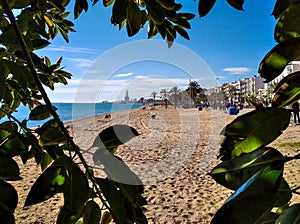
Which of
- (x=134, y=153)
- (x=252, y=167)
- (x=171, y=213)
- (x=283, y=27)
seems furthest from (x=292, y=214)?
(x=134, y=153)

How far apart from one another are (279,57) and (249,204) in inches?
6.0

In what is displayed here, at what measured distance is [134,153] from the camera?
9.10 m

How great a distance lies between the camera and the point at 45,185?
0.47 meters

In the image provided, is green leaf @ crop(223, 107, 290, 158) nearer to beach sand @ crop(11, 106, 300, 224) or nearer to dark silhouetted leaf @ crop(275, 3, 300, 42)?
dark silhouetted leaf @ crop(275, 3, 300, 42)

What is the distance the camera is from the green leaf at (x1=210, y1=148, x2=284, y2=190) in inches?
10.8

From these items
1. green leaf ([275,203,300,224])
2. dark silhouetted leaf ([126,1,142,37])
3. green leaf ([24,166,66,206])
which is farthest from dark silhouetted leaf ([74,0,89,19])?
green leaf ([275,203,300,224])

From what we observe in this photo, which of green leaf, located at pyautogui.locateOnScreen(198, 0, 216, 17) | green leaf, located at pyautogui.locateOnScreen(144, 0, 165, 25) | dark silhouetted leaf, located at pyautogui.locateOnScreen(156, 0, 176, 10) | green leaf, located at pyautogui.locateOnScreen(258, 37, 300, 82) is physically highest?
dark silhouetted leaf, located at pyautogui.locateOnScreen(156, 0, 176, 10)

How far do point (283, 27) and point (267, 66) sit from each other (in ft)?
0.22

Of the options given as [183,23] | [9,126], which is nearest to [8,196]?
[9,126]

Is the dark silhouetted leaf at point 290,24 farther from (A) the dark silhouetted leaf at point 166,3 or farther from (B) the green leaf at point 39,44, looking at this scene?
(B) the green leaf at point 39,44

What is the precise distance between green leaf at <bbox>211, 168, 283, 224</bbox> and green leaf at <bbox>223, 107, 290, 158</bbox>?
73mm

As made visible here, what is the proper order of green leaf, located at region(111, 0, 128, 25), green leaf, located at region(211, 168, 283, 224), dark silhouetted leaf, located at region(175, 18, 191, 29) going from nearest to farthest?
1. green leaf, located at region(211, 168, 283, 224)
2. green leaf, located at region(111, 0, 128, 25)
3. dark silhouetted leaf, located at region(175, 18, 191, 29)

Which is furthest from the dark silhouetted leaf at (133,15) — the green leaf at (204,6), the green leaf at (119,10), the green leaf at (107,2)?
the green leaf at (107,2)

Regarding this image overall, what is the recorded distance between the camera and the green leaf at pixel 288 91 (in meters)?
0.30
